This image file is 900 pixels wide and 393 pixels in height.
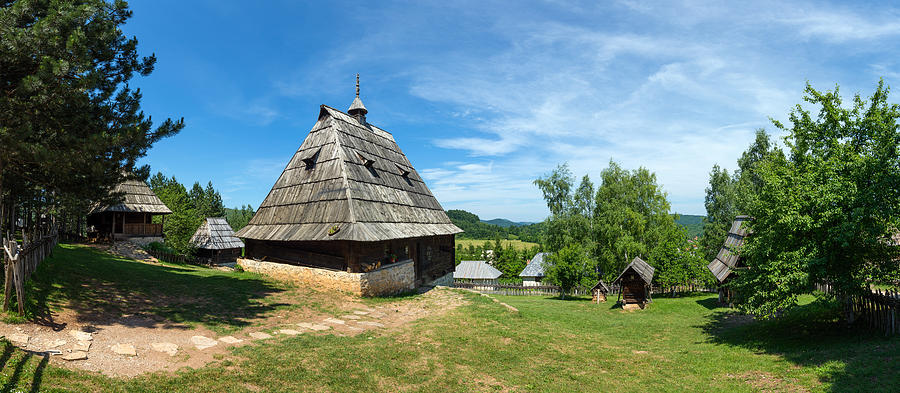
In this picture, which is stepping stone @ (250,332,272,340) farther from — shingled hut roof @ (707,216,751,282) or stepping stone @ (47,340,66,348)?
shingled hut roof @ (707,216,751,282)

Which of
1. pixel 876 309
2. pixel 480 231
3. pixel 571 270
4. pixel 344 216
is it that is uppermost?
pixel 344 216

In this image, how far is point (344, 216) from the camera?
1702cm

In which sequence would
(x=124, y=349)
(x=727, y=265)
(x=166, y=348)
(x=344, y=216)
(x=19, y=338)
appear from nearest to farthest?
(x=19, y=338) → (x=124, y=349) → (x=166, y=348) → (x=344, y=216) → (x=727, y=265)

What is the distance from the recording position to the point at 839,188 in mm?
10289

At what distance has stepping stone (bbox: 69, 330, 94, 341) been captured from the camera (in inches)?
301

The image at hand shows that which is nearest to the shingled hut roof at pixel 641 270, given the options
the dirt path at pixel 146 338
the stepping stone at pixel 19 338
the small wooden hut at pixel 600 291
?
the small wooden hut at pixel 600 291

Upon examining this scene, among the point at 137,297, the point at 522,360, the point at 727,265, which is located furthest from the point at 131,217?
the point at 727,265

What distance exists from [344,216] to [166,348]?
944 cm

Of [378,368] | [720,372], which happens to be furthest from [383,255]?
→ [720,372]

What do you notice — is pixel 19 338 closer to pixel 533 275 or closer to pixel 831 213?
pixel 831 213

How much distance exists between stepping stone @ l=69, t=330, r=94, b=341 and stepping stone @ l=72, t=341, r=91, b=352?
0.85 ft

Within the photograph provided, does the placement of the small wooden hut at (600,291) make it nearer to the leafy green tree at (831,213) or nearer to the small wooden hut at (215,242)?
the leafy green tree at (831,213)

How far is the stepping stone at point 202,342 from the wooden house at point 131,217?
24.0 metres

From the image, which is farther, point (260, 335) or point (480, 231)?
point (480, 231)
